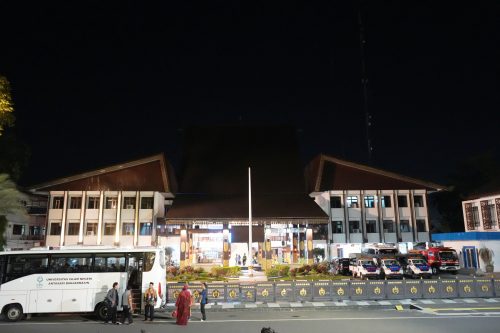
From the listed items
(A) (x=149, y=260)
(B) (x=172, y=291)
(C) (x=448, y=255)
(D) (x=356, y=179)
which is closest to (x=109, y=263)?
(A) (x=149, y=260)

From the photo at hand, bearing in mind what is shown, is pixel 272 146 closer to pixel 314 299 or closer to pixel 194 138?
pixel 194 138

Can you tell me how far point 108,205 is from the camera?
36062 mm

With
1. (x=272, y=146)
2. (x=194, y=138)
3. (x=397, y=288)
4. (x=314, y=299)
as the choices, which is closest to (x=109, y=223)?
(x=194, y=138)

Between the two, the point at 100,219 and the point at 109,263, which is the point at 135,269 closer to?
the point at 109,263

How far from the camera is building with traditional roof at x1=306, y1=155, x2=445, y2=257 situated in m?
36.8

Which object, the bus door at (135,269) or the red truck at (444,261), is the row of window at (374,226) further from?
the bus door at (135,269)

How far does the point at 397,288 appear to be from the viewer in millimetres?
17828

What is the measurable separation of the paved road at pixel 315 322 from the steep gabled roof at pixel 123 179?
2115 cm

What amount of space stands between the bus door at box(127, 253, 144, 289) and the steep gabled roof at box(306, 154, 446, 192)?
24727mm

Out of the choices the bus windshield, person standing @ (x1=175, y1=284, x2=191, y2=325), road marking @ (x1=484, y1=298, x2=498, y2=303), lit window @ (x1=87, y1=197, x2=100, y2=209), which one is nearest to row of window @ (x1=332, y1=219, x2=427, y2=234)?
the bus windshield

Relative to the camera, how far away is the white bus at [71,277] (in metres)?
14.9

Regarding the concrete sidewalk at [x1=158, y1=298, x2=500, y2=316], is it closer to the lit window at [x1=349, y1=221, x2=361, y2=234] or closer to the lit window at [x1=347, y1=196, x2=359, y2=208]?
the lit window at [x1=349, y1=221, x2=361, y2=234]

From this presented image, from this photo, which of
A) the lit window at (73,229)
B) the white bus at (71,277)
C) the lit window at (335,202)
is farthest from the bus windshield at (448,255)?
the lit window at (73,229)

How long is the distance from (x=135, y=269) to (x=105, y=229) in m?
21.7
